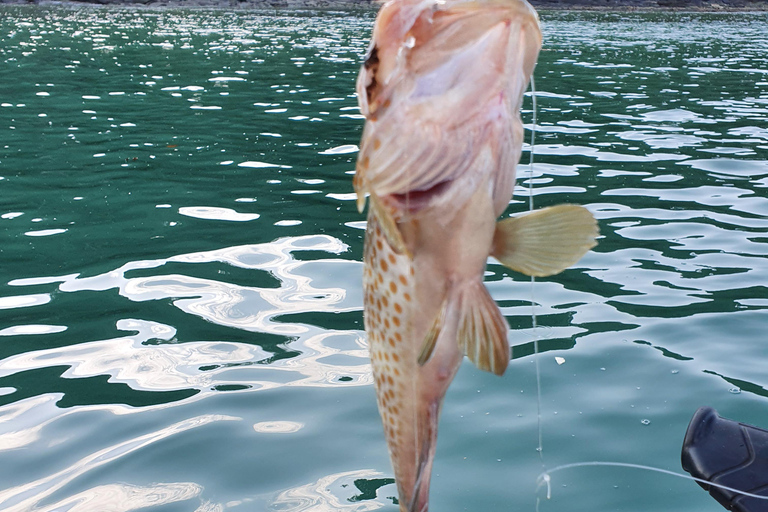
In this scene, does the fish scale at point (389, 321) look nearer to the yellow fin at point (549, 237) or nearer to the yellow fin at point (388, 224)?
the yellow fin at point (388, 224)

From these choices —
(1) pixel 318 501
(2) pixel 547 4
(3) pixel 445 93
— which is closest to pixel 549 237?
(3) pixel 445 93

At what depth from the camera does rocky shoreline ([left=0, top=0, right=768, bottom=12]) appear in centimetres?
6203

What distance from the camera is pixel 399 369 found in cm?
191

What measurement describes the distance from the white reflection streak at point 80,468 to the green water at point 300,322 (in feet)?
0.05

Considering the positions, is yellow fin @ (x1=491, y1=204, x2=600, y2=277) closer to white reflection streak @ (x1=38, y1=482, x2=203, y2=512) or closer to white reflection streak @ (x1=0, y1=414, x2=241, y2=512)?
white reflection streak @ (x1=38, y1=482, x2=203, y2=512)

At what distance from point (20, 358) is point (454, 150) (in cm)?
473

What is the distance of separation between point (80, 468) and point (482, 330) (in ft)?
10.8

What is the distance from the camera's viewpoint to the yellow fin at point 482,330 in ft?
5.49

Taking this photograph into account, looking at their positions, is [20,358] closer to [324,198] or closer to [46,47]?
[324,198]

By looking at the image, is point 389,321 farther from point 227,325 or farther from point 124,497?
point 227,325

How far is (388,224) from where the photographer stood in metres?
1.67

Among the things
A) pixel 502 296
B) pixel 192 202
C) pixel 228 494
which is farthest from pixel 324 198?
pixel 228 494

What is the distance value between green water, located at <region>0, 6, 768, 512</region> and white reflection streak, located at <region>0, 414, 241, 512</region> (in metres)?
0.01

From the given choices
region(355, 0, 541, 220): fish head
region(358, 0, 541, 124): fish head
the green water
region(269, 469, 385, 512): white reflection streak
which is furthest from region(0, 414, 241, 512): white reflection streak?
region(358, 0, 541, 124): fish head
